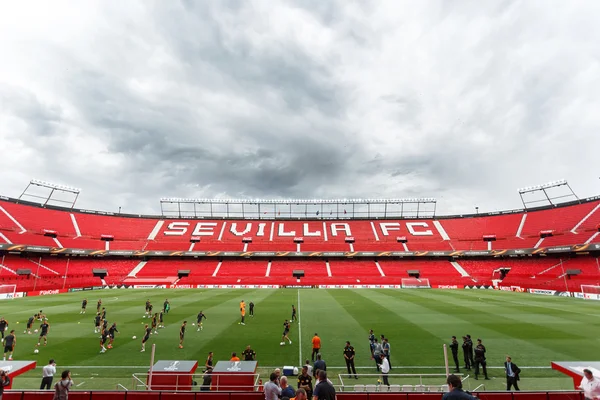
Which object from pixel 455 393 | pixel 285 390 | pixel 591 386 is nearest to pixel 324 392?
pixel 285 390

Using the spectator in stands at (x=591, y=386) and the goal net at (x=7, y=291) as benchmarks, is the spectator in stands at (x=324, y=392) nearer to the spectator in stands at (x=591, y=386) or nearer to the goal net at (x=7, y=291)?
the spectator in stands at (x=591, y=386)

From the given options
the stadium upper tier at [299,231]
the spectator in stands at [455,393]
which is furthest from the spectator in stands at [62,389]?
the stadium upper tier at [299,231]

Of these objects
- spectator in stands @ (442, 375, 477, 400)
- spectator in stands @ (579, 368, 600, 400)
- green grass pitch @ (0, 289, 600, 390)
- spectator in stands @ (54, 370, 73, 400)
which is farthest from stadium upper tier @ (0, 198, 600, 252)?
spectator in stands @ (442, 375, 477, 400)

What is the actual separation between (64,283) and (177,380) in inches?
2153

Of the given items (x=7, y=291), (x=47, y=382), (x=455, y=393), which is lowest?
(x=47, y=382)

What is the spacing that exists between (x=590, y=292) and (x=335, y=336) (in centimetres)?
4195

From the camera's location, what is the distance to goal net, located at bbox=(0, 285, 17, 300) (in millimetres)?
41719

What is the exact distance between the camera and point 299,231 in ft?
262

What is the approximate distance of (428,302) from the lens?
36.0 m

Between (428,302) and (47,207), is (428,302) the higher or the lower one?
the lower one

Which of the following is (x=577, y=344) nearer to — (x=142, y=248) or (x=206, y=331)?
(x=206, y=331)

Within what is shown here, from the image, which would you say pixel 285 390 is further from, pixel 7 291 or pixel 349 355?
pixel 7 291

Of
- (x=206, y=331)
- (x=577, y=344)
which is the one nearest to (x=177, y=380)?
(x=206, y=331)

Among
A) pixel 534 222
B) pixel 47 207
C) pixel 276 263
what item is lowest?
pixel 276 263
